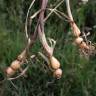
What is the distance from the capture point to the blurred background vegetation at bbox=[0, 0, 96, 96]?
2629 millimetres

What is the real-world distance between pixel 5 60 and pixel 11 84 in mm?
188

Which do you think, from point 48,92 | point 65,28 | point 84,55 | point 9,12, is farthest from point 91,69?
point 9,12

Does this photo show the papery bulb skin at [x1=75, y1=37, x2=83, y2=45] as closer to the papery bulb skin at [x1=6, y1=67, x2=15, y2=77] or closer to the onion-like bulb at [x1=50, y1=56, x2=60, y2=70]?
the onion-like bulb at [x1=50, y1=56, x2=60, y2=70]

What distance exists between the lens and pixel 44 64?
8.80 feet

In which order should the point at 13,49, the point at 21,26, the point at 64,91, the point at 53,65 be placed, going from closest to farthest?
the point at 53,65 → the point at 64,91 → the point at 13,49 → the point at 21,26

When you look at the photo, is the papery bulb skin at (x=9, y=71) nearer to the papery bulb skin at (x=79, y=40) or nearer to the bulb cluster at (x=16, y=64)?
the bulb cluster at (x=16, y=64)

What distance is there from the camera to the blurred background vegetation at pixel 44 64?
8.63 ft

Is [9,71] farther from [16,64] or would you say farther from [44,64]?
[44,64]

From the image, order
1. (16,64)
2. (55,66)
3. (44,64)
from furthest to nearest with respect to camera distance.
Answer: (44,64)
(16,64)
(55,66)

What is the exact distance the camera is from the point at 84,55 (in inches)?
106

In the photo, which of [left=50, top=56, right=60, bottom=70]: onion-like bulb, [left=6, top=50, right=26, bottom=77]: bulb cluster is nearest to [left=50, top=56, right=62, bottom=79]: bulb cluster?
[left=50, top=56, right=60, bottom=70]: onion-like bulb

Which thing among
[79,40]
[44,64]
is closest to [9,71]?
[44,64]

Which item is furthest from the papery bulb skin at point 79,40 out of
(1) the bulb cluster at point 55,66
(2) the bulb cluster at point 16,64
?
(2) the bulb cluster at point 16,64

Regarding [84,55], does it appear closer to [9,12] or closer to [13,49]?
[13,49]
